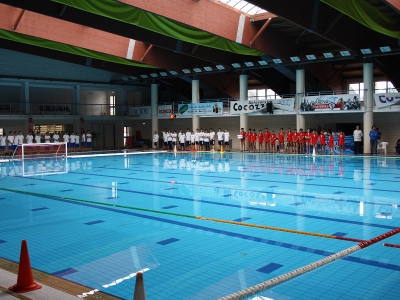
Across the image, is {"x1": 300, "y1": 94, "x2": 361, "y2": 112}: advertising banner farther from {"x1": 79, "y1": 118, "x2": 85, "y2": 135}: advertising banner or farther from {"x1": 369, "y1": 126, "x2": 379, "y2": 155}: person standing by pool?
{"x1": 79, "y1": 118, "x2": 85, "y2": 135}: advertising banner

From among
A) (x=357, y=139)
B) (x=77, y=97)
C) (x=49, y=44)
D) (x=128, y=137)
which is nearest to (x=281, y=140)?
(x=357, y=139)

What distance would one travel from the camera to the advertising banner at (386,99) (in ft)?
67.8

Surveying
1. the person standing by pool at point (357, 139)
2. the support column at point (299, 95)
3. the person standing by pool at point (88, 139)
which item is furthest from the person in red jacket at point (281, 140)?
the person standing by pool at point (88, 139)

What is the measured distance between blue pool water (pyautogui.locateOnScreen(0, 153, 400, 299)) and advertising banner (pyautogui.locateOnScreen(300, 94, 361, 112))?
364 inches

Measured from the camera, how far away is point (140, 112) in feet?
106

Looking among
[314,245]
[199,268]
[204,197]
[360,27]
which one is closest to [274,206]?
[204,197]

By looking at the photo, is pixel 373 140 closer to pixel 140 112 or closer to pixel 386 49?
pixel 386 49

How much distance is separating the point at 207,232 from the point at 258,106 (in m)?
19.4

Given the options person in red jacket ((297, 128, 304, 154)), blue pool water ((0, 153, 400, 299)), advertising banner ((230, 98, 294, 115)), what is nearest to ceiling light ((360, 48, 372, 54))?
advertising banner ((230, 98, 294, 115))

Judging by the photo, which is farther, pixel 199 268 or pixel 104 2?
pixel 104 2

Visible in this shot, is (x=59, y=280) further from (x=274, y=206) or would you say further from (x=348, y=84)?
(x=348, y=84)

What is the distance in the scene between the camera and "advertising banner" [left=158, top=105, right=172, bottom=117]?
30300mm

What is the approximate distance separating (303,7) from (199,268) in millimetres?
13850

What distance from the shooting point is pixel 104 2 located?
50.4ft
